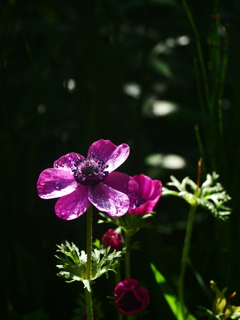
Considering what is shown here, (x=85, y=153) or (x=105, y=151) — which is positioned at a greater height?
(x=105, y=151)

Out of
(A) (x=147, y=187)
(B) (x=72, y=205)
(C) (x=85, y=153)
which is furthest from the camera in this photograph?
(C) (x=85, y=153)

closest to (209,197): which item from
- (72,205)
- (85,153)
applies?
(72,205)

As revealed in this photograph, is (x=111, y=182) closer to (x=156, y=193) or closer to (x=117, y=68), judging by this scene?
(x=156, y=193)

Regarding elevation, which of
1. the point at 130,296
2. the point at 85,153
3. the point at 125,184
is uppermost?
the point at 125,184

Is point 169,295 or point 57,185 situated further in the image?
point 169,295

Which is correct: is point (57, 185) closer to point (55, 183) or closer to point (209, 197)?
point (55, 183)

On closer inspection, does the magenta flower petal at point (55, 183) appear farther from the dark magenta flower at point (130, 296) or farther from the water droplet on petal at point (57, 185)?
the dark magenta flower at point (130, 296)

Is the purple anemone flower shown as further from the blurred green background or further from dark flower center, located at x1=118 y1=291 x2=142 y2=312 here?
the blurred green background
